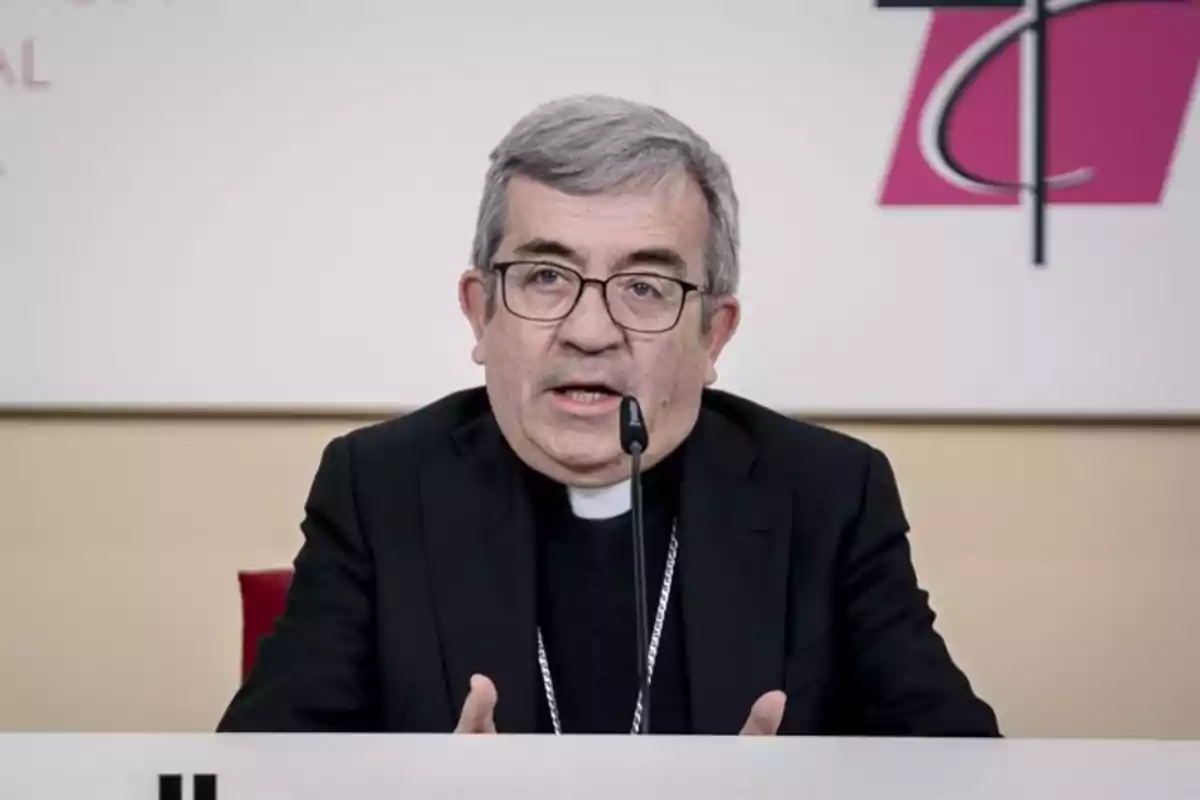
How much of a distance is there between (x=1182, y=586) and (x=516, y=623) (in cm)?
83

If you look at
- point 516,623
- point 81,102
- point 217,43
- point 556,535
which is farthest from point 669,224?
point 81,102

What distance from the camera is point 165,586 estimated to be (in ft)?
6.00

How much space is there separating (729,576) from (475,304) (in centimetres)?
44

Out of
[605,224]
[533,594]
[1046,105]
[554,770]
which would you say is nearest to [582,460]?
[533,594]

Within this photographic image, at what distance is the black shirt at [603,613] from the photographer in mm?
1666

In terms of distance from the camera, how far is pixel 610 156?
5.73 feet

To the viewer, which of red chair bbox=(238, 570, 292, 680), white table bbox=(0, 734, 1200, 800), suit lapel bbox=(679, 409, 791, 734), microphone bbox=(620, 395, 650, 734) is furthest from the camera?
red chair bbox=(238, 570, 292, 680)

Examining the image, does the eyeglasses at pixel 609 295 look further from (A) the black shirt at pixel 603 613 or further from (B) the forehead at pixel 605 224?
(A) the black shirt at pixel 603 613

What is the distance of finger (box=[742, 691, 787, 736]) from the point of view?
147 centimetres

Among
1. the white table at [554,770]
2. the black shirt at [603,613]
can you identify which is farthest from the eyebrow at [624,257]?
the white table at [554,770]

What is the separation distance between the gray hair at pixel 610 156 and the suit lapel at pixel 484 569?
244 mm

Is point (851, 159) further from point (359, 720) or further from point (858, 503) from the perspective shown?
point (359, 720)

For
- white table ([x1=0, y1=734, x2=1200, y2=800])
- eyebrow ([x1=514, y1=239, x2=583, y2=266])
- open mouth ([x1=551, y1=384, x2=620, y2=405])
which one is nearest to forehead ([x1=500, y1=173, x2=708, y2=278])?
eyebrow ([x1=514, y1=239, x2=583, y2=266])

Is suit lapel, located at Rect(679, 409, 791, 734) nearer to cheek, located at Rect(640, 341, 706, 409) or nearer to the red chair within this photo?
cheek, located at Rect(640, 341, 706, 409)
